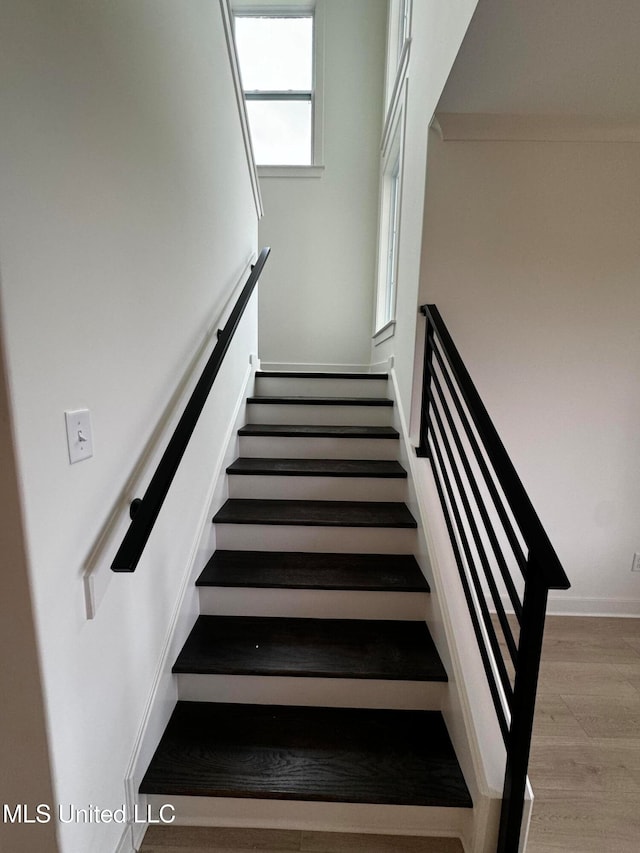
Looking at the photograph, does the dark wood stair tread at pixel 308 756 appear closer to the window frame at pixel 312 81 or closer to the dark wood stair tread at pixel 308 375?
the dark wood stair tread at pixel 308 375

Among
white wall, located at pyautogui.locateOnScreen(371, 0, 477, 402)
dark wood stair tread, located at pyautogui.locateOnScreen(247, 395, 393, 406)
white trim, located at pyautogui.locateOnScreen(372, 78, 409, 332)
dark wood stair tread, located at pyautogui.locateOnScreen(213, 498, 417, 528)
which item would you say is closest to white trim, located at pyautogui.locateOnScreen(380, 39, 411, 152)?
white trim, located at pyautogui.locateOnScreen(372, 78, 409, 332)

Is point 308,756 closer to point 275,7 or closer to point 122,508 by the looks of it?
point 122,508

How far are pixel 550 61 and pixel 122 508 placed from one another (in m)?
2.01

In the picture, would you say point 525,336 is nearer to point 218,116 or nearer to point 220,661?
point 218,116

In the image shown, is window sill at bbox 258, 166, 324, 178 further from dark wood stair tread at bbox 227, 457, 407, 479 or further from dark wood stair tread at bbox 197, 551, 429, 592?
dark wood stair tread at bbox 197, 551, 429, 592

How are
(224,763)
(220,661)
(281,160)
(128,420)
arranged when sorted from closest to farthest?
1. (128,420)
2. (224,763)
3. (220,661)
4. (281,160)

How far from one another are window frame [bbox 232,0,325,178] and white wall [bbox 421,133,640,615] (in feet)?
7.95

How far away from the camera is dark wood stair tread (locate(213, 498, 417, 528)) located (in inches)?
69.9

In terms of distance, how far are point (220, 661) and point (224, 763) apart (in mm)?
281

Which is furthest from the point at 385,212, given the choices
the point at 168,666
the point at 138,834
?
the point at 138,834

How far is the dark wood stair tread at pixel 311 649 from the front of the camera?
1359mm

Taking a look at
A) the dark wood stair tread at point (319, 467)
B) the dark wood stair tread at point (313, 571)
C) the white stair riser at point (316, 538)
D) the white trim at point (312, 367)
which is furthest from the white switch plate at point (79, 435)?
the white trim at point (312, 367)

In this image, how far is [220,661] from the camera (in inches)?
54.7

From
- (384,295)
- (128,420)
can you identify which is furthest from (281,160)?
(128,420)
